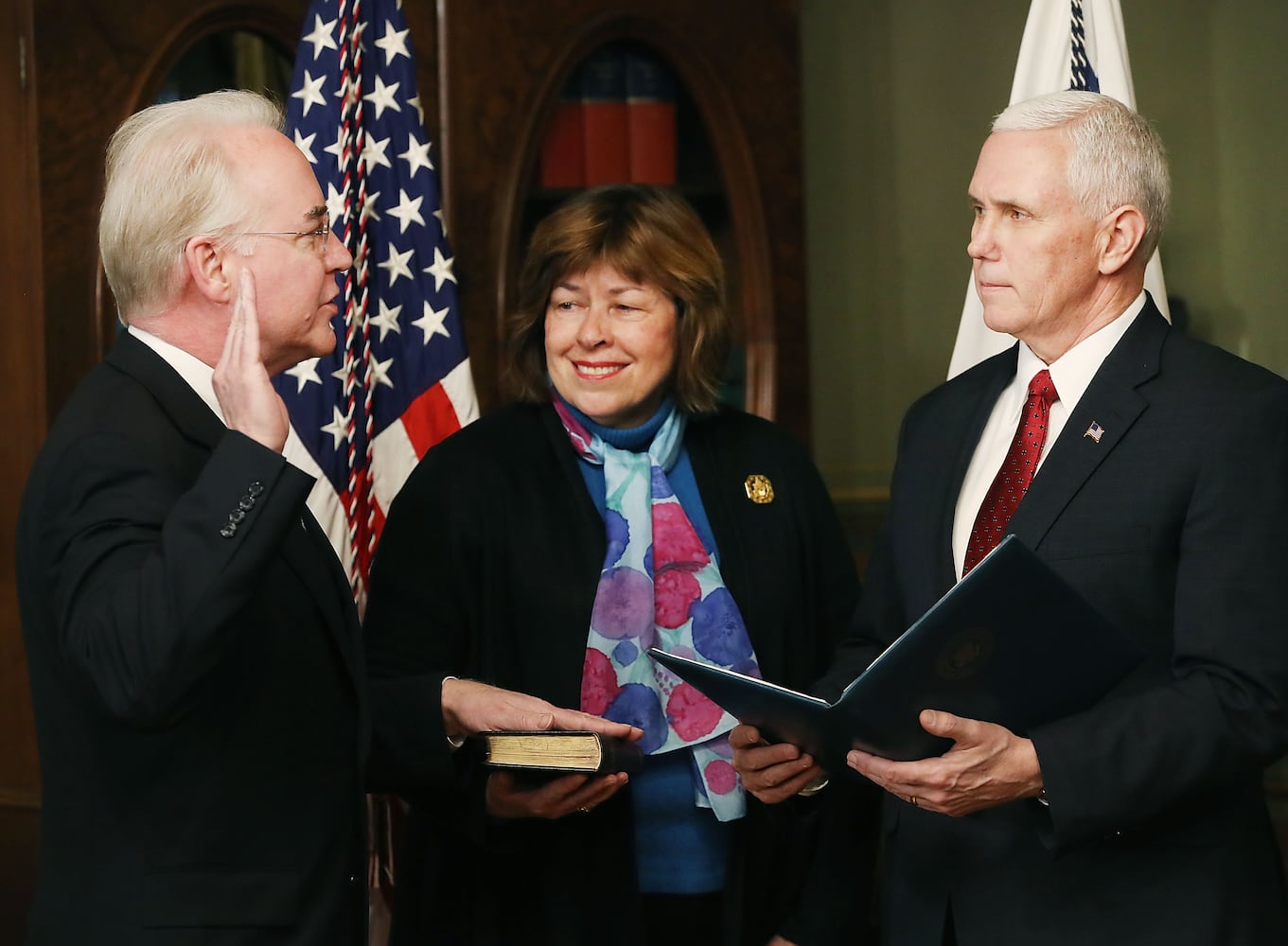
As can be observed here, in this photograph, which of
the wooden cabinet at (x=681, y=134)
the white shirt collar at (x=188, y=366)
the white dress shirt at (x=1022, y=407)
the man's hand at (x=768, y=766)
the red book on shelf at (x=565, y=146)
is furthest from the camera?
the red book on shelf at (x=565, y=146)

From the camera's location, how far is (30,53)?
289cm

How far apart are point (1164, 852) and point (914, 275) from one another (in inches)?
108

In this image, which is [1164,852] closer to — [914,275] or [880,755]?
[880,755]

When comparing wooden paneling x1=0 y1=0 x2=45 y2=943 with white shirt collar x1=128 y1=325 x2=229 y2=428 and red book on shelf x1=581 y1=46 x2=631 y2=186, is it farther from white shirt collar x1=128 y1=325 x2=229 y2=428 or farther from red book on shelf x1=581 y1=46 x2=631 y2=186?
white shirt collar x1=128 y1=325 x2=229 y2=428

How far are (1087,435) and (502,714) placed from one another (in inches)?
34.5

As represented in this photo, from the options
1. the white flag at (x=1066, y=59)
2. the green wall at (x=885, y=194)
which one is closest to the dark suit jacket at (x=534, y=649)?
the white flag at (x=1066, y=59)

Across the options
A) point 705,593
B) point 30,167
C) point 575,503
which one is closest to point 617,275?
point 575,503

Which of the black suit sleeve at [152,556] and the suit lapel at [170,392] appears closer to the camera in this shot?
the black suit sleeve at [152,556]

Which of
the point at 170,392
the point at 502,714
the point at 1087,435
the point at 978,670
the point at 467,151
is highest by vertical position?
the point at 467,151

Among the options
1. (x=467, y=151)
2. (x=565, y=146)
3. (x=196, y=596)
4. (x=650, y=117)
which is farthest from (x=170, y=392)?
(x=650, y=117)

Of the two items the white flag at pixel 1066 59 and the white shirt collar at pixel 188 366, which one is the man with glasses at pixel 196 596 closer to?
the white shirt collar at pixel 188 366

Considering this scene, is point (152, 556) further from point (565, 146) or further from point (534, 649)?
point (565, 146)

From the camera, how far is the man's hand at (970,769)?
5.72ft

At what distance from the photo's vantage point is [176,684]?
1451 mm
